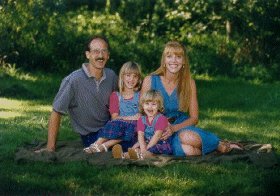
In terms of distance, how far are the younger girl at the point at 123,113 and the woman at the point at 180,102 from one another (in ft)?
0.52

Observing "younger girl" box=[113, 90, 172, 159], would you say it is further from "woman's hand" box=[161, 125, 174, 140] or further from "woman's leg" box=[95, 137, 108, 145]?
"woman's leg" box=[95, 137, 108, 145]

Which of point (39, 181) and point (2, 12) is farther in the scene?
point (2, 12)

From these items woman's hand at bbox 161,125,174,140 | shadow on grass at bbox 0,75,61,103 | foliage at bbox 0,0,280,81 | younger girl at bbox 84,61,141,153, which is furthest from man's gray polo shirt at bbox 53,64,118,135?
foliage at bbox 0,0,280,81

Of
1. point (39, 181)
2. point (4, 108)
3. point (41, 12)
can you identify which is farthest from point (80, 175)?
point (41, 12)

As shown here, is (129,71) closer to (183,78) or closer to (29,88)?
(183,78)

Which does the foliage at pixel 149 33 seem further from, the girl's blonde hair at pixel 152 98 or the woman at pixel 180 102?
the girl's blonde hair at pixel 152 98

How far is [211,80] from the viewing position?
13.1 m

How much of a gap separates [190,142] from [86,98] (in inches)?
43.5

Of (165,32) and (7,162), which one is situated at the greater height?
(165,32)

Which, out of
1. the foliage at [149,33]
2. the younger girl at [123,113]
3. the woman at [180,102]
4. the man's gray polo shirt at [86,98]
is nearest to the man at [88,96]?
the man's gray polo shirt at [86,98]

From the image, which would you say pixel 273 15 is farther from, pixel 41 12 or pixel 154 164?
pixel 154 164

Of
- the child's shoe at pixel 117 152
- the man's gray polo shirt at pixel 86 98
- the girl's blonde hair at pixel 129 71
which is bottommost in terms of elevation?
the child's shoe at pixel 117 152

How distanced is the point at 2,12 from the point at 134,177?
306 inches

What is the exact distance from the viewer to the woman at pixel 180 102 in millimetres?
6336
